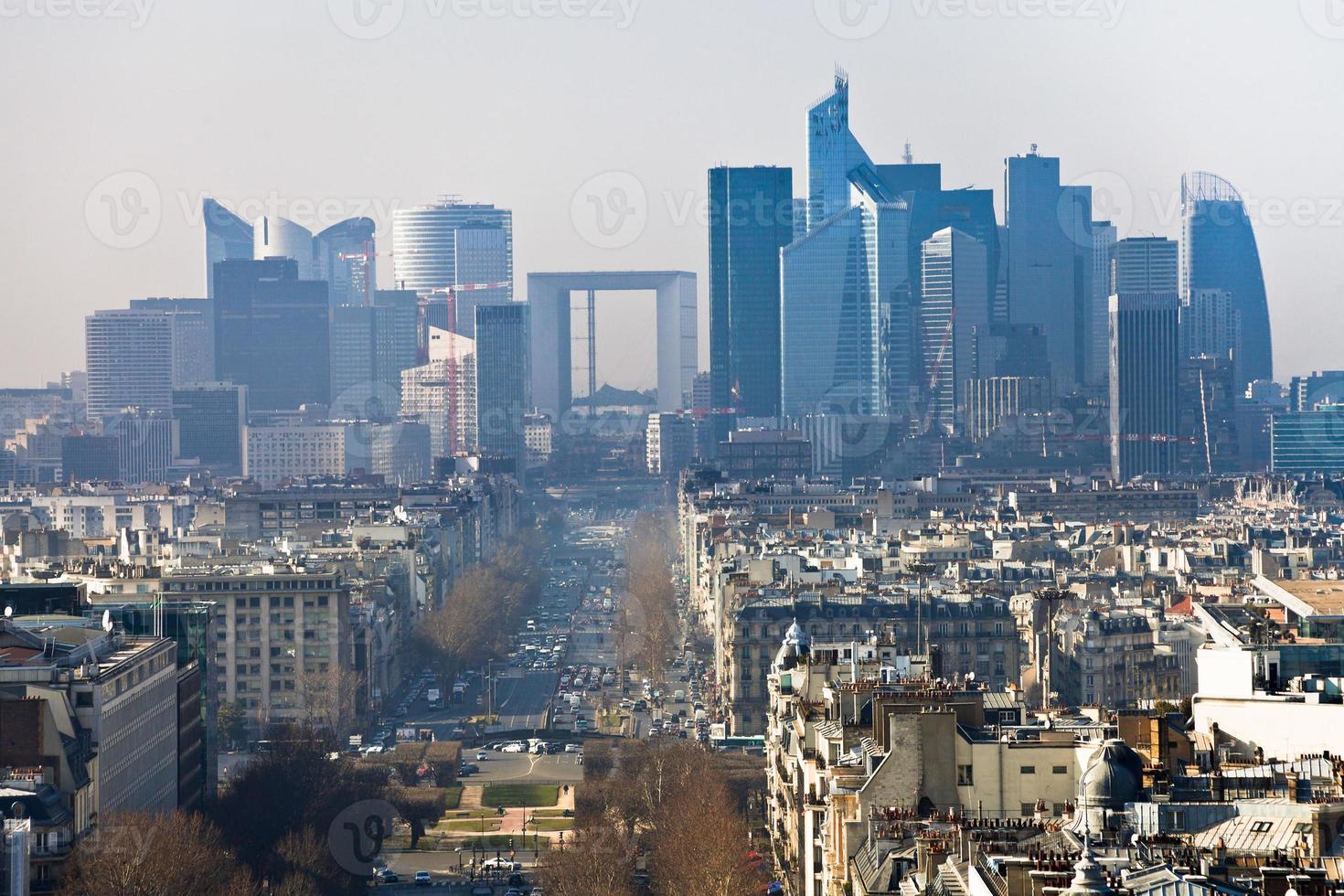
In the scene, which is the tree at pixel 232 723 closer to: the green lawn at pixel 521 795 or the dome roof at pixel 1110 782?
the green lawn at pixel 521 795

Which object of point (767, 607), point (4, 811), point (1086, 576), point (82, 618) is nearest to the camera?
point (4, 811)

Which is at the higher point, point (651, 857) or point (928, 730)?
point (928, 730)

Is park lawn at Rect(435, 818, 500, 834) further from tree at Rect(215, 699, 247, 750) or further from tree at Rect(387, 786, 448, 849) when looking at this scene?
tree at Rect(215, 699, 247, 750)

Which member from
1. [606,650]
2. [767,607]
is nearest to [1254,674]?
[767,607]

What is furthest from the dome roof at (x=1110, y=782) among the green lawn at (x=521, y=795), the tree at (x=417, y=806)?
the green lawn at (x=521, y=795)

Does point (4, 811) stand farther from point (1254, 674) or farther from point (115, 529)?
point (115, 529)

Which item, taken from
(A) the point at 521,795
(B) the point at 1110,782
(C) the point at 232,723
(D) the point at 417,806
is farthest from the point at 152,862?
(C) the point at 232,723

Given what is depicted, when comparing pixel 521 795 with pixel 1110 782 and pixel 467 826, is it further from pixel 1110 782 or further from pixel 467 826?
pixel 1110 782
